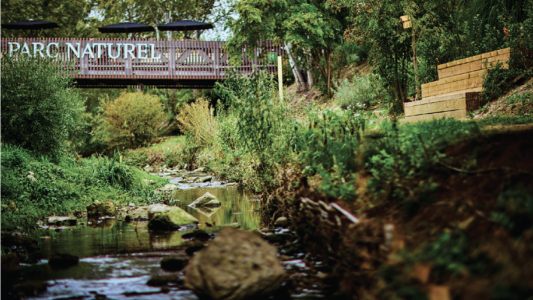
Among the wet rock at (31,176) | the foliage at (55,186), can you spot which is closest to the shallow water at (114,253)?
the foliage at (55,186)

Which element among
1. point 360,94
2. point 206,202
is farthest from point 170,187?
point 360,94

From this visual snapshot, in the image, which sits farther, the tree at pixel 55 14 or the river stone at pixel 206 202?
the tree at pixel 55 14

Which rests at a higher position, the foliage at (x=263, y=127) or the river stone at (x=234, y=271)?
the foliage at (x=263, y=127)

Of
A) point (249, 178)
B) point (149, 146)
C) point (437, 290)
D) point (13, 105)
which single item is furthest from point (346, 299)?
point (149, 146)

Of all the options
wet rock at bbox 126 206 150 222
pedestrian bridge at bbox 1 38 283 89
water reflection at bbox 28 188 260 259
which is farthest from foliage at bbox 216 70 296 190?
pedestrian bridge at bbox 1 38 283 89

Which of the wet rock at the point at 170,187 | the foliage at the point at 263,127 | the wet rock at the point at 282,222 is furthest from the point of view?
the wet rock at the point at 170,187

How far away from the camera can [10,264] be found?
4.89 metres

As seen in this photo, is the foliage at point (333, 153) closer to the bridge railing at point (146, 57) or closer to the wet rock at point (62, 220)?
the wet rock at point (62, 220)

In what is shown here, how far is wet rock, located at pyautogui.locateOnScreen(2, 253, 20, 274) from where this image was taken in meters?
4.82

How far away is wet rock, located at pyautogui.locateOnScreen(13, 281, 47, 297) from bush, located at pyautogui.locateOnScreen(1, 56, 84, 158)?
7546mm

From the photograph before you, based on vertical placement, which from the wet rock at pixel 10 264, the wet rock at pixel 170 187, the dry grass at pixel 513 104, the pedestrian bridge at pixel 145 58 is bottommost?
the wet rock at pixel 170 187

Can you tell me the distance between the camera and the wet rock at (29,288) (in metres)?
4.35

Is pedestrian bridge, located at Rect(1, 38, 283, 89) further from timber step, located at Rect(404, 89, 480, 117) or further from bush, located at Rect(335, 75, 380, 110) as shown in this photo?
timber step, located at Rect(404, 89, 480, 117)

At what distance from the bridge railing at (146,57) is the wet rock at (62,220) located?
15.4 meters
